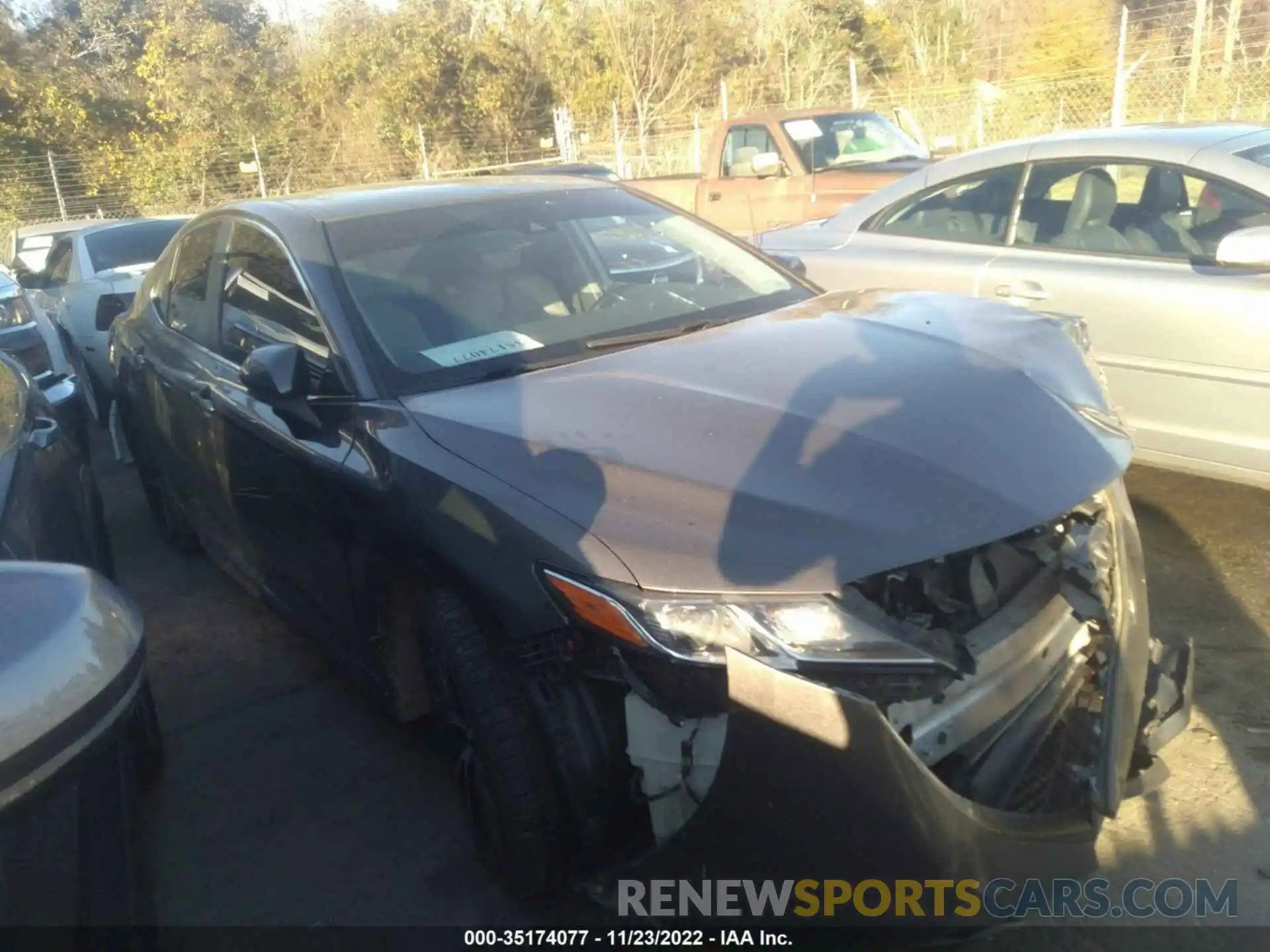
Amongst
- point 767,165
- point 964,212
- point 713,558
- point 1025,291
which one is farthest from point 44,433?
point 767,165

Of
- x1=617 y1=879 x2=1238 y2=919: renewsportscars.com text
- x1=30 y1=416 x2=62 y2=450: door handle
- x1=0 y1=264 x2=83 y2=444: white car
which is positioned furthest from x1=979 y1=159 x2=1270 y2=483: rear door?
x1=0 y1=264 x2=83 y2=444: white car

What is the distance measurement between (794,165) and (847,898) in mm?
9097

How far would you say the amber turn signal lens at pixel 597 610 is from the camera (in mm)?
2070

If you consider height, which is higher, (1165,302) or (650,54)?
(650,54)

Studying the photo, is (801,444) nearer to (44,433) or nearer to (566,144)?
(44,433)

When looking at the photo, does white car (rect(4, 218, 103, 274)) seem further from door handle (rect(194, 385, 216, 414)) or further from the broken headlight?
the broken headlight

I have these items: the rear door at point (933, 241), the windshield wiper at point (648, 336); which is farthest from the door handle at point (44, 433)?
the rear door at point (933, 241)

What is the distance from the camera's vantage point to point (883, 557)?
202 cm

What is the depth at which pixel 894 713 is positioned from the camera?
2.06m

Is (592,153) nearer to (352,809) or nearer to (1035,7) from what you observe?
(1035,7)

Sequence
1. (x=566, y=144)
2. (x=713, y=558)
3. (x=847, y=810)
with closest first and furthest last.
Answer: (x=847, y=810), (x=713, y=558), (x=566, y=144)

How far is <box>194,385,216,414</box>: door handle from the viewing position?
388 cm

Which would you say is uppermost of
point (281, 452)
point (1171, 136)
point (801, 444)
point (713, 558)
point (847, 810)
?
point (1171, 136)

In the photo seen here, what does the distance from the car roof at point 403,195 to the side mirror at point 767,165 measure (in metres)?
6.31
